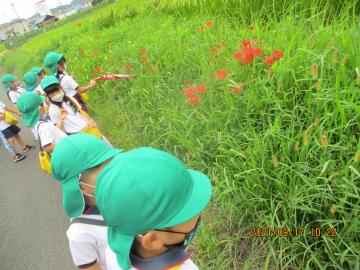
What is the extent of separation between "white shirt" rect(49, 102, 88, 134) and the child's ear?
2.77 meters

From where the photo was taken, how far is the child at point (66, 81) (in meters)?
4.61

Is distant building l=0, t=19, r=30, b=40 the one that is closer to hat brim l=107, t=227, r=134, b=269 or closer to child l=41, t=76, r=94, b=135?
child l=41, t=76, r=94, b=135

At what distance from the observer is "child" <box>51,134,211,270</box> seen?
1013 millimetres

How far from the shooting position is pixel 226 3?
4727 millimetres

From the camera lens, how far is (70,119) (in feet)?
11.9

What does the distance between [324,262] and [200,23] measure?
4057 millimetres

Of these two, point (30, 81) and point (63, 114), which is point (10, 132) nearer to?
point (30, 81)

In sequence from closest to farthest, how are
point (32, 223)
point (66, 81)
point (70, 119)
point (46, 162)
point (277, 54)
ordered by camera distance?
point (277, 54) < point (46, 162) < point (70, 119) < point (32, 223) < point (66, 81)

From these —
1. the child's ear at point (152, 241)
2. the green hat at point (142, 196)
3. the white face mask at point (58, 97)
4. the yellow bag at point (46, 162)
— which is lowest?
the yellow bag at point (46, 162)

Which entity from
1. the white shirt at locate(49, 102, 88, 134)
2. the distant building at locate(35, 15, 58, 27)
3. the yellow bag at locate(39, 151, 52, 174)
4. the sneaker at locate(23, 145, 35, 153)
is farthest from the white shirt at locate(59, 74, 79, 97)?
the distant building at locate(35, 15, 58, 27)

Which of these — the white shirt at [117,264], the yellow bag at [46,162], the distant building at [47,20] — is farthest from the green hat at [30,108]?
the distant building at [47,20]

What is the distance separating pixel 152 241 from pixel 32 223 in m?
3.51

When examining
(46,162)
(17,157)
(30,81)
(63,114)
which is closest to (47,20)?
(17,157)
